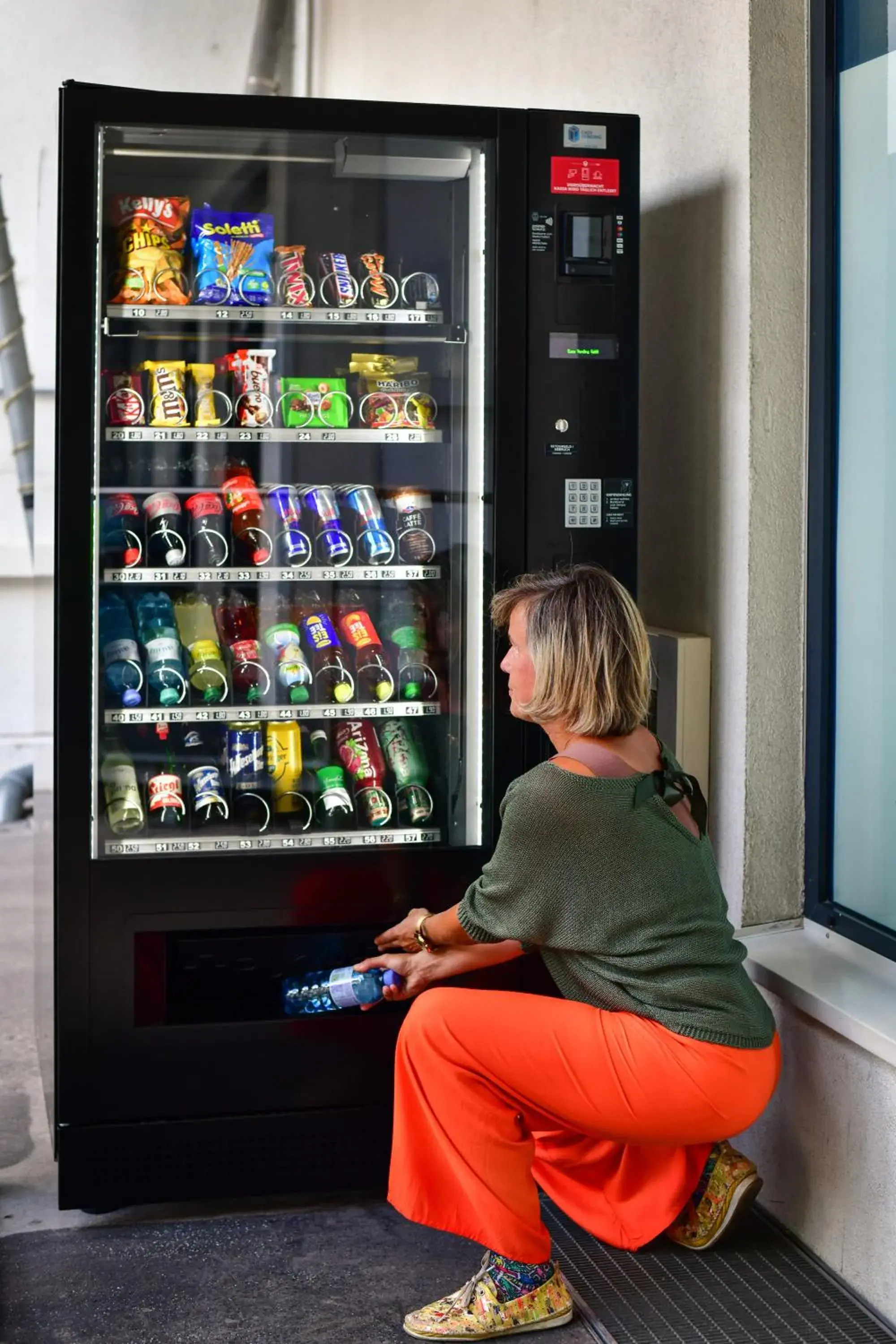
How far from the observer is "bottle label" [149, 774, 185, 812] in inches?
103

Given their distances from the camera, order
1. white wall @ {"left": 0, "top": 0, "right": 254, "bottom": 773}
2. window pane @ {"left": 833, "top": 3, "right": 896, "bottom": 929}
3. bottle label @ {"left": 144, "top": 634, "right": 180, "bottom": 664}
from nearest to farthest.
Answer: window pane @ {"left": 833, "top": 3, "right": 896, "bottom": 929}
bottle label @ {"left": 144, "top": 634, "right": 180, "bottom": 664}
white wall @ {"left": 0, "top": 0, "right": 254, "bottom": 773}

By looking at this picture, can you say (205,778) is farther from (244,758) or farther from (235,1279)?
(235,1279)

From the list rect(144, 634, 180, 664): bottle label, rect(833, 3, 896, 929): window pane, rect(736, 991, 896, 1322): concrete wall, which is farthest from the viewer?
rect(144, 634, 180, 664): bottle label

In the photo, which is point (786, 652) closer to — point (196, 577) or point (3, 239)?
point (196, 577)

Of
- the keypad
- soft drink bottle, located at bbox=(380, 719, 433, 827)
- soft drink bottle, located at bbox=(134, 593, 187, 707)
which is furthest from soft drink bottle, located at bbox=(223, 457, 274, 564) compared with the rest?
the keypad

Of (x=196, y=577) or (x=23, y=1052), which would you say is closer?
(x=196, y=577)

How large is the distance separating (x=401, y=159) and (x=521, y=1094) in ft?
5.76

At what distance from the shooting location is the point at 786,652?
2.68m

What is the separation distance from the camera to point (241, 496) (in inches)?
106

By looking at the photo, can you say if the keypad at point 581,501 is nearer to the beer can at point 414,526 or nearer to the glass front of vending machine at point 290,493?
the glass front of vending machine at point 290,493

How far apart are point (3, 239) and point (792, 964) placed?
211 inches

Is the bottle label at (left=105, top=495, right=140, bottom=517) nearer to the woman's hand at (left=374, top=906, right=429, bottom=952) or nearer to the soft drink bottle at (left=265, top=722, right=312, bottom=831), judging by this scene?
the soft drink bottle at (left=265, top=722, right=312, bottom=831)

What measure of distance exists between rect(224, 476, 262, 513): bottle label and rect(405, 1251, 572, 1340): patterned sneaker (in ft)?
4.81

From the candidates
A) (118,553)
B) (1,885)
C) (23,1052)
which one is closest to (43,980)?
(23,1052)
